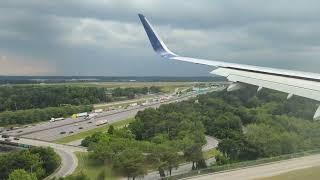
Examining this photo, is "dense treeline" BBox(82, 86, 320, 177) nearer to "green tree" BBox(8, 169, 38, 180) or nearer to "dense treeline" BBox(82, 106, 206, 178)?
"dense treeline" BBox(82, 106, 206, 178)

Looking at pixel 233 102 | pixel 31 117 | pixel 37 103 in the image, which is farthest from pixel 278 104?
pixel 37 103

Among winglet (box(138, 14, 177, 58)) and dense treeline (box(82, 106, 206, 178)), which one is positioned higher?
winglet (box(138, 14, 177, 58))

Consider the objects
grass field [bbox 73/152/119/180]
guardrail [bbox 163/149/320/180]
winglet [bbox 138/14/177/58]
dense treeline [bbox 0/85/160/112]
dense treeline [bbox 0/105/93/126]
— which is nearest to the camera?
winglet [bbox 138/14/177/58]

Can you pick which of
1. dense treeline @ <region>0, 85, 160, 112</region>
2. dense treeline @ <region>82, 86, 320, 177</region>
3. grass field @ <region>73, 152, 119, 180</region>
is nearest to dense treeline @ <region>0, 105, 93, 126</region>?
dense treeline @ <region>0, 85, 160, 112</region>

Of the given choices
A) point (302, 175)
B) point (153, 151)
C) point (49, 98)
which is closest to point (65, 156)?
point (153, 151)

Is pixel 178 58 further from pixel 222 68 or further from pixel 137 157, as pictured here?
pixel 137 157

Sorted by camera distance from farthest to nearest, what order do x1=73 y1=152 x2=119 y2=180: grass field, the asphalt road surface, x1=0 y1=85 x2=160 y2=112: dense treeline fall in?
1. x1=0 y1=85 x2=160 y2=112: dense treeline
2. x1=73 y1=152 x2=119 y2=180: grass field
3. the asphalt road surface

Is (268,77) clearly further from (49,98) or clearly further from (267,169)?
(49,98)
